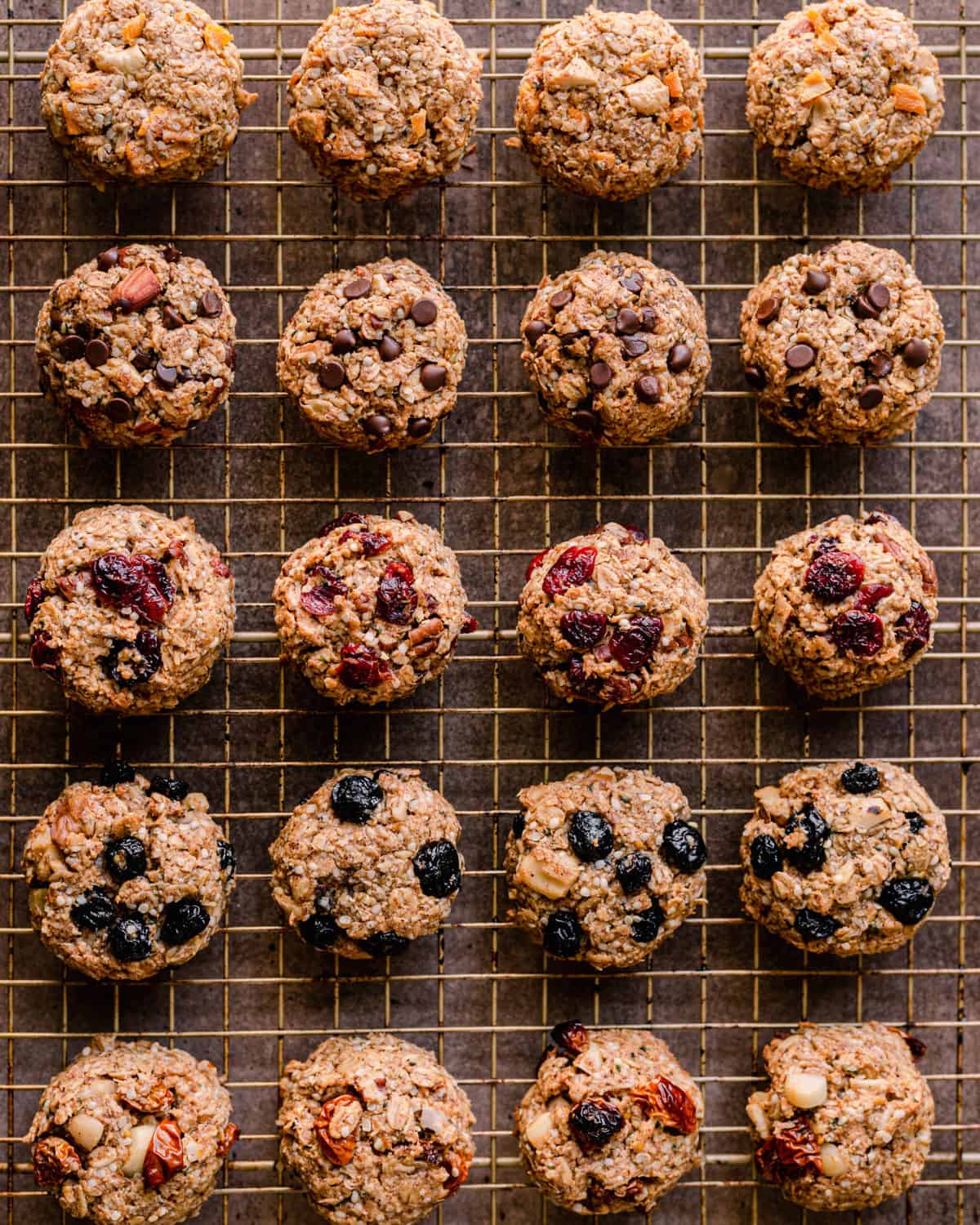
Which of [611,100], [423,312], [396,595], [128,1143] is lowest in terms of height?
[128,1143]

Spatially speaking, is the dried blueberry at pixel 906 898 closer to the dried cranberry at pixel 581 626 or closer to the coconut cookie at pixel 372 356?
the dried cranberry at pixel 581 626

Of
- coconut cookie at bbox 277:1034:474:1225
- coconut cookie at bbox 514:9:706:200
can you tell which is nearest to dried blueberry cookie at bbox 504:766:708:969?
coconut cookie at bbox 277:1034:474:1225

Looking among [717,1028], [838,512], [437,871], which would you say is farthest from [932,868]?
[437,871]

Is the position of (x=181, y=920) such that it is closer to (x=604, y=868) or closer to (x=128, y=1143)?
(x=128, y=1143)

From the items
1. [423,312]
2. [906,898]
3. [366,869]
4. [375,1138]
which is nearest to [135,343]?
[423,312]

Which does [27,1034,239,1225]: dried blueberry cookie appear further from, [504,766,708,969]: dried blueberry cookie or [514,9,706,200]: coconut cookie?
[514,9,706,200]: coconut cookie

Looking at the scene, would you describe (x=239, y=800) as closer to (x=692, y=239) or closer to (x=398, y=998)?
(x=398, y=998)
